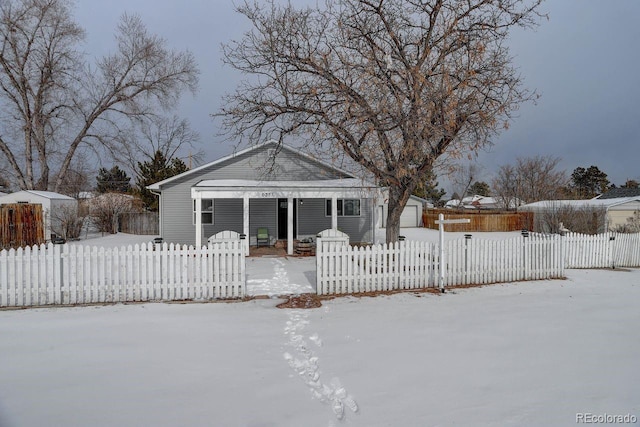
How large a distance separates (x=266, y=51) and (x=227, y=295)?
7562 mm

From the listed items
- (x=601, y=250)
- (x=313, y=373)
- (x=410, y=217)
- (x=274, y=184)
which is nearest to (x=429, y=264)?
(x=313, y=373)

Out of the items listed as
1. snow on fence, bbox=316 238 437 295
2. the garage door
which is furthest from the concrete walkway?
the garage door

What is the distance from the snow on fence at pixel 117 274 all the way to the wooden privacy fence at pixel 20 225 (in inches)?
532

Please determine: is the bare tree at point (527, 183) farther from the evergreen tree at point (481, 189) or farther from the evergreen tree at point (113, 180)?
the evergreen tree at point (113, 180)

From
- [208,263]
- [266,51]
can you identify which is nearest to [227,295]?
[208,263]

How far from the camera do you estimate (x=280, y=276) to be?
10375 mm

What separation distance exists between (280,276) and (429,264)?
398 cm

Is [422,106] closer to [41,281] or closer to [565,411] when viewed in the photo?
[565,411]

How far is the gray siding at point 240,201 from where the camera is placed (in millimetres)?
17250

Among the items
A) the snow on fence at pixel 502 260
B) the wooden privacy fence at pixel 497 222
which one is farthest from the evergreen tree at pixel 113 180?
the snow on fence at pixel 502 260

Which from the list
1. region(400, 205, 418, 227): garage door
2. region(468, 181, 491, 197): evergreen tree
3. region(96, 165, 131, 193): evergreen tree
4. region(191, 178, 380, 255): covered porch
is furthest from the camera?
region(468, 181, 491, 197): evergreen tree

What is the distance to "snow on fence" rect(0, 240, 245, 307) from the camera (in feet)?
23.5

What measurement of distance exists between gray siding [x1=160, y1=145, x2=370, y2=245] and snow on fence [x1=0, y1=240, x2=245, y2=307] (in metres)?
9.60

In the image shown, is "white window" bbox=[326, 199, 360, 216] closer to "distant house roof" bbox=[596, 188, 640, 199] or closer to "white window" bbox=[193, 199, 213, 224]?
"white window" bbox=[193, 199, 213, 224]
